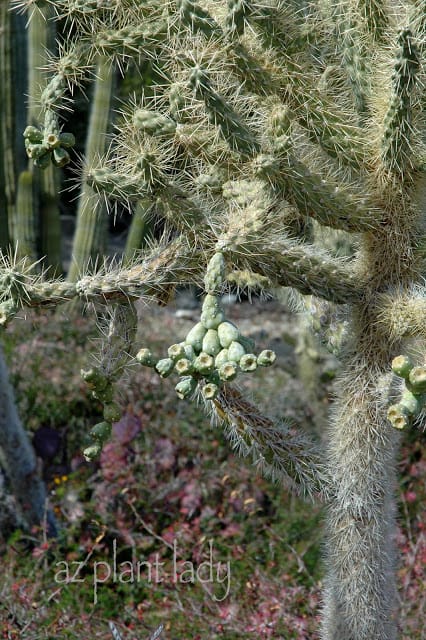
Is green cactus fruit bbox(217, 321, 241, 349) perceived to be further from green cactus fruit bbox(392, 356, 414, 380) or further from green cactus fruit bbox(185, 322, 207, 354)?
green cactus fruit bbox(392, 356, 414, 380)

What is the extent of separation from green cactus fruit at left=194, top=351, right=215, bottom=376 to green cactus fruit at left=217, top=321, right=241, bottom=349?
38 millimetres

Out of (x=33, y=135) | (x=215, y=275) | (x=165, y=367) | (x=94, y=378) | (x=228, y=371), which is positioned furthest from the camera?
(x=94, y=378)

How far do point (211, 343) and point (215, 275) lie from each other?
194 millimetres

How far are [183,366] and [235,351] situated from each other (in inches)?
4.3

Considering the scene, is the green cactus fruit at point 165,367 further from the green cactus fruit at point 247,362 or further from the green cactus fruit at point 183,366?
the green cactus fruit at point 247,362

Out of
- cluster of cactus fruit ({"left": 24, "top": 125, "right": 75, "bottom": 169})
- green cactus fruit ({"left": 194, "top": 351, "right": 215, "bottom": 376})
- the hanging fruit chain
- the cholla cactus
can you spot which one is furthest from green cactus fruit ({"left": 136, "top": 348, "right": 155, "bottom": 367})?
cluster of cactus fruit ({"left": 24, "top": 125, "right": 75, "bottom": 169})

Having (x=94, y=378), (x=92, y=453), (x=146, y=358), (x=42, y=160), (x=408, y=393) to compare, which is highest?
(x=42, y=160)

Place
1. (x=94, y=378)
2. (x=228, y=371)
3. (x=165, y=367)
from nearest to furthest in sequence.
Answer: (x=228, y=371) < (x=165, y=367) < (x=94, y=378)

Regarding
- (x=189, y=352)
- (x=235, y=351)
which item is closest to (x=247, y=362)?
(x=235, y=351)

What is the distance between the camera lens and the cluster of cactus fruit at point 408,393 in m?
1.43

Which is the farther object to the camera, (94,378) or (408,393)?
(94,378)

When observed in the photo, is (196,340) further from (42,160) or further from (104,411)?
(42,160)

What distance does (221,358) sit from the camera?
1435 mm

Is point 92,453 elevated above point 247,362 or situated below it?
below
